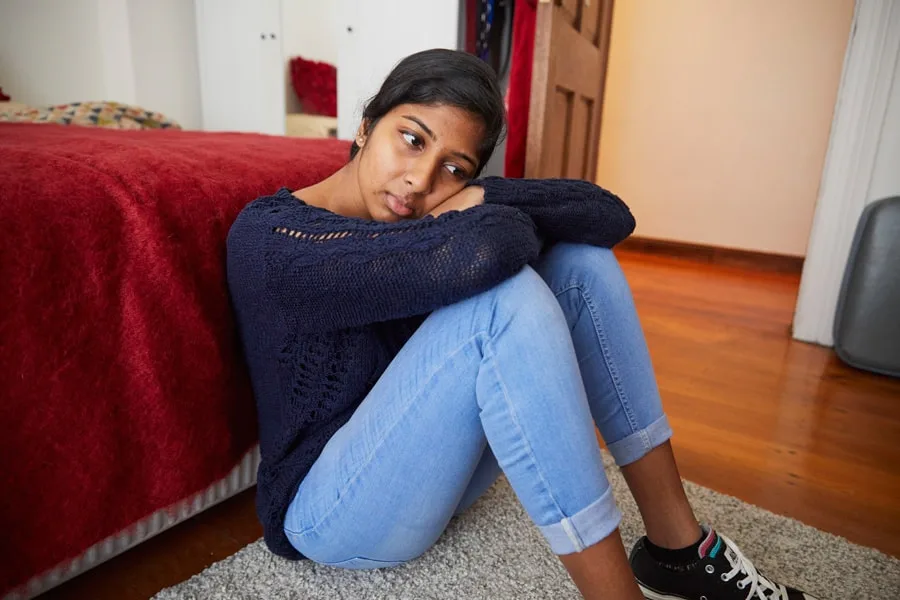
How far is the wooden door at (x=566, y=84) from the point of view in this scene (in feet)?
5.85

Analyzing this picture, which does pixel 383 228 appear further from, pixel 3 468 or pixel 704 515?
pixel 704 515

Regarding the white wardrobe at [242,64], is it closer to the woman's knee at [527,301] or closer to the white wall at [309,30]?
the white wall at [309,30]

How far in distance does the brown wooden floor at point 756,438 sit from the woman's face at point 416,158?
1.92 ft

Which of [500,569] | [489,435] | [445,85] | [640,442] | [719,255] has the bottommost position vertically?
[719,255]

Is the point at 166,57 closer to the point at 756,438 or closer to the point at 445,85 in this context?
the point at 445,85

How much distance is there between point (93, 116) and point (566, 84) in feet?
5.43

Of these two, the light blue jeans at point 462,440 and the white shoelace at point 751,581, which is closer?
the light blue jeans at point 462,440

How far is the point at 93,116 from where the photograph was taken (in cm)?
203

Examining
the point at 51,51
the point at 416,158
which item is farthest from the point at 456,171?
the point at 51,51

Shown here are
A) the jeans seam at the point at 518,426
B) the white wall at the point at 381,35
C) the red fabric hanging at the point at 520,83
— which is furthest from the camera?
the white wall at the point at 381,35

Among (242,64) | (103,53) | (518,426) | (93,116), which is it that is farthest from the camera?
(242,64)

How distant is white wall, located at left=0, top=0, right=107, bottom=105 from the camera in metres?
2.48

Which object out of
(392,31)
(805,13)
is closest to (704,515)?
(392,31)

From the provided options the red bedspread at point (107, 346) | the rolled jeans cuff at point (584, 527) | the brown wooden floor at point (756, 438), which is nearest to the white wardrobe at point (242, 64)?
the brown wooden floor at point (756, 438)
